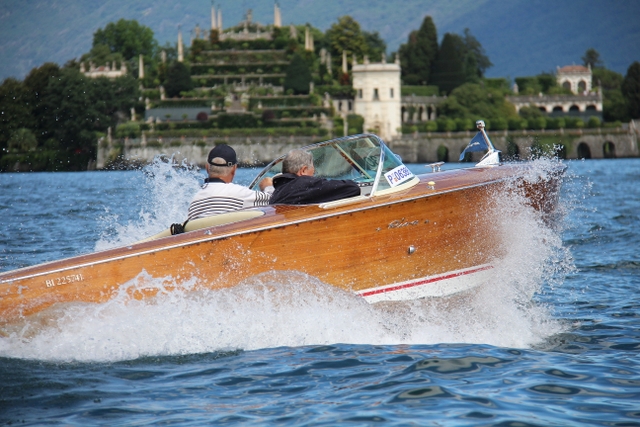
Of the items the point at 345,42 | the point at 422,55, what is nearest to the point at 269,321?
the point at 345,42

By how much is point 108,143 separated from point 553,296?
7915cm

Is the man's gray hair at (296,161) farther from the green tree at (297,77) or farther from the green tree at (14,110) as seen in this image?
the green tree at (297,77)

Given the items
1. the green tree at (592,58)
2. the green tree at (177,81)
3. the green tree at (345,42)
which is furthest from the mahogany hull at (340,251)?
the green tree at (592,58)

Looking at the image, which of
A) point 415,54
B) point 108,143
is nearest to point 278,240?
point 108,143

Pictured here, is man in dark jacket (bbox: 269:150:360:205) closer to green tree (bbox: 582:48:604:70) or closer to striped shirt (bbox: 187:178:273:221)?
striped shirt (bbox: 187:178:273:221)

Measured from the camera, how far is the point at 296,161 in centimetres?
774

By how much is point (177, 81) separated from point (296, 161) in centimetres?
8888

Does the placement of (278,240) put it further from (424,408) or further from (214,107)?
(214,107)

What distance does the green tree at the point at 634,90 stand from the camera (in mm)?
101562

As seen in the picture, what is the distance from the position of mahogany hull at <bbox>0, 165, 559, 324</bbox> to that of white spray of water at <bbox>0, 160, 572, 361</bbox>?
9 cm

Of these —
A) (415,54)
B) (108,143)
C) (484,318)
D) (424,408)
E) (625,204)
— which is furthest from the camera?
(415,54)

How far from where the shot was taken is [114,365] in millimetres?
6480

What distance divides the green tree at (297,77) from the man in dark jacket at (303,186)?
86.8 meters

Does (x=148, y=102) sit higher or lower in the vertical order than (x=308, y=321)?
higher
